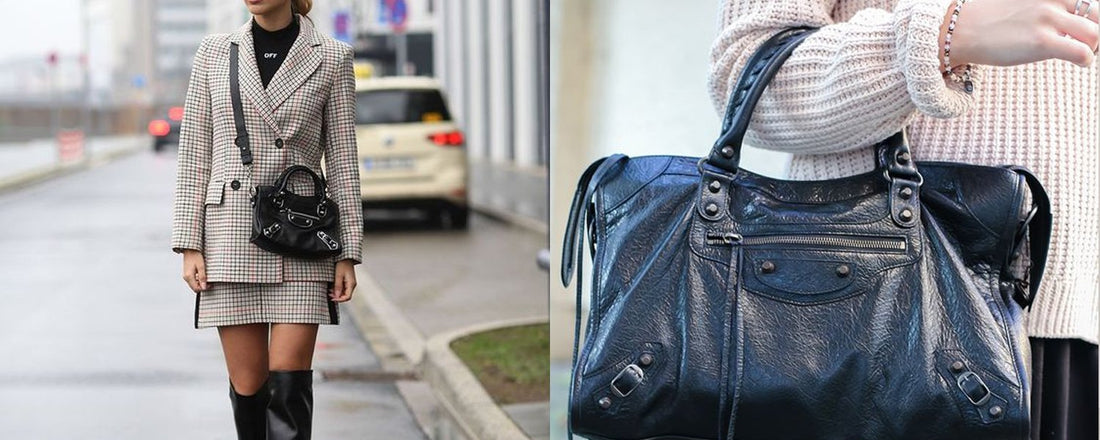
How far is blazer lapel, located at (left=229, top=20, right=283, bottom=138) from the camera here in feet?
11.1

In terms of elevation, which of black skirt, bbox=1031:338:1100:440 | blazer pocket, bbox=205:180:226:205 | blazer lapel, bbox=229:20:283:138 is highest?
blazer lapel, bbox=229:20:283:138

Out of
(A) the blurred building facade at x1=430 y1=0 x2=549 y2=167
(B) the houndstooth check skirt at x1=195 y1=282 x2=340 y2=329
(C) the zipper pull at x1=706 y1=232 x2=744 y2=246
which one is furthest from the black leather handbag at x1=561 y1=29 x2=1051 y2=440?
(A) the blurred building facade at x1=430 y1=0 x2=549 y2=167

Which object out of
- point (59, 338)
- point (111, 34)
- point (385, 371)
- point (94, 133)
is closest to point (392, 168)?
point (59, 338)

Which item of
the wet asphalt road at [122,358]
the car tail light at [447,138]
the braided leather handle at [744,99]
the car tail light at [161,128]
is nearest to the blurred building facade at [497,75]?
the car tail light at [447,138]

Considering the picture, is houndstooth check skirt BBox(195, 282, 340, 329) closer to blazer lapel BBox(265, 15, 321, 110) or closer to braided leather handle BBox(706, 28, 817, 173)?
blazer lapel BBox(265, 15, 321, 110)

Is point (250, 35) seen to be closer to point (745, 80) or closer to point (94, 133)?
point (745, 80)

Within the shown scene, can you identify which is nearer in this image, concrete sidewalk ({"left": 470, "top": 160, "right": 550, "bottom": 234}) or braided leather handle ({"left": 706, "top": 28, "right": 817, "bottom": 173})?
braided leather handle ({"left": 706, "top": 28, "right": 817, "bottom": 173})

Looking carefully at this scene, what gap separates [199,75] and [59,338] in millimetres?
6701

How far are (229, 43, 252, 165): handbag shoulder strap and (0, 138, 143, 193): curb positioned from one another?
26.0 m

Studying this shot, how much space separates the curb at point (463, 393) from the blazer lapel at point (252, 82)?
9.47 feet

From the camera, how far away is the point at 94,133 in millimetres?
87625

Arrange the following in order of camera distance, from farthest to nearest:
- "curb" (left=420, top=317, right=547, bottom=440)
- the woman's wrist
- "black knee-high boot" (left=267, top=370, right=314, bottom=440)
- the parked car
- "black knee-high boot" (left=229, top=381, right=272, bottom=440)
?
the parked car → "curb" (left=420, top=317, right=547, bottom=440) → "black knee-high boot" (left=229, top=381, right=272, bottom=440) → "black knee-high boot" (left=267, top=370, right=314, bottom=440) → the woman's wrist

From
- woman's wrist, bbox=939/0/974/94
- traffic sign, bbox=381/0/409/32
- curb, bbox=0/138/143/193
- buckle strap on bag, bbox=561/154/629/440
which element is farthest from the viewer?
traffic sign, bbox=381/0/409/32

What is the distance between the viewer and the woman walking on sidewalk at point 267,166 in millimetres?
3396
